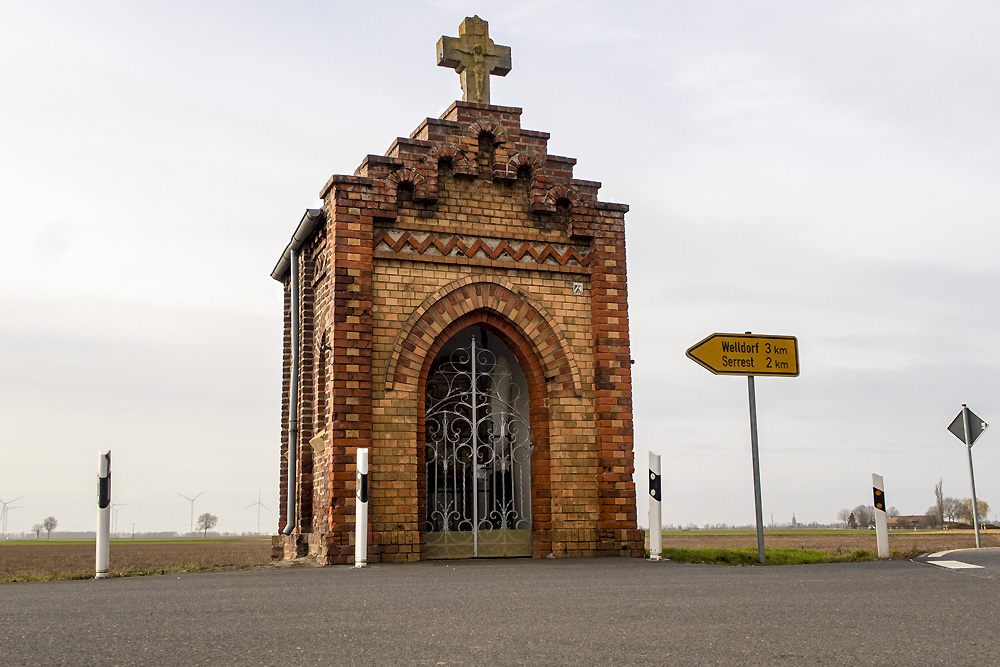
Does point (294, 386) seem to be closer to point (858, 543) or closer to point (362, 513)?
point (362, 513)

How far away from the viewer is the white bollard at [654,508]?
12.5 meters

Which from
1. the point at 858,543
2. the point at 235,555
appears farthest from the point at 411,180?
the point at 235,555

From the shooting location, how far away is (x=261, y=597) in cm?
735

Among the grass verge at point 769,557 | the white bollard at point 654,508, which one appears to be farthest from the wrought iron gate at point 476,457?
the grass verge at point 769,557

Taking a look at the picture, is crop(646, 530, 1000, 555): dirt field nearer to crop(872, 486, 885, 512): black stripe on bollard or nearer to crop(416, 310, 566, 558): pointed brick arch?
crop(872, 486, 885, 512): black stripe on bollard

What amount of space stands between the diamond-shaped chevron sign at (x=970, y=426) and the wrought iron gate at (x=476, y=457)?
22.7 ft

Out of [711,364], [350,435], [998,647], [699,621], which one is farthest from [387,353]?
[998,647]

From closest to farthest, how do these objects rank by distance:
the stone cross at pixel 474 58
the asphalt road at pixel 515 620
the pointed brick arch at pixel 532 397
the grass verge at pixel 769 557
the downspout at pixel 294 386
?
the asphalt road at pixel 515 620 < the grass verge at pixel 769 557 < the pointed brick arch at pixel 532 397 < the stone cross at pixel 474 58 < the downspout at pixel 294 386

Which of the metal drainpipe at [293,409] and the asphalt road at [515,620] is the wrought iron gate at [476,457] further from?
the asphalt road at [515,620]

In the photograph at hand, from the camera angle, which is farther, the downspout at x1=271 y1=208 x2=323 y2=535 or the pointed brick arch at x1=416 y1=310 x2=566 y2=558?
the downspout at x1=271 y1=208 x2=323 y2=535

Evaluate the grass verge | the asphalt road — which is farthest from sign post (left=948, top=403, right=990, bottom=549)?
the asphalt road

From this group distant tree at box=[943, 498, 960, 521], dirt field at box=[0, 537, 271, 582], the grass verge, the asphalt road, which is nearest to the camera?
the asphalt road

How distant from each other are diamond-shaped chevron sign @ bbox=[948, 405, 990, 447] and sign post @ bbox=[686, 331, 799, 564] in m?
4.64

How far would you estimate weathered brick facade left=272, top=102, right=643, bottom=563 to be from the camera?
1291 centimetres
